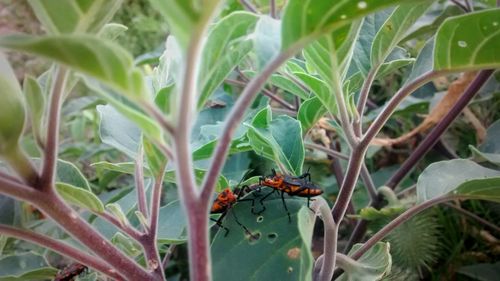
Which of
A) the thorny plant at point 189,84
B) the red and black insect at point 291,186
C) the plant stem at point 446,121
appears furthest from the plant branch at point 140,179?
the plant stem at point 446,121

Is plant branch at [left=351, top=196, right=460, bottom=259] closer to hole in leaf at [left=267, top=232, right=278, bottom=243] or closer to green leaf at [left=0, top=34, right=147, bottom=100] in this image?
hole in leaf at [left=267, top=232, right=278, bottom=243]

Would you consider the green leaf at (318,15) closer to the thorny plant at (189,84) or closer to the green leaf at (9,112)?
the thorny plant at (189,84)

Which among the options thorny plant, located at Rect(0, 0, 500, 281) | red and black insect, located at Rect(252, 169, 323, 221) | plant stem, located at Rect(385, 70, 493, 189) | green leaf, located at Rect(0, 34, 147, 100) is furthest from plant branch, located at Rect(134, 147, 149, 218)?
plant stem, located at Rect(385, 70, 493, 189)

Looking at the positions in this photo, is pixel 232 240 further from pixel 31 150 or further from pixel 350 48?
pixel 31 150

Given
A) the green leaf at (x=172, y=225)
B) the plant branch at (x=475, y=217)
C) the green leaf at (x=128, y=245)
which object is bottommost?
the plant branch at (x=475, y=217)

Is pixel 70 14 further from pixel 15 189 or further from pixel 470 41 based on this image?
pixel 470 41

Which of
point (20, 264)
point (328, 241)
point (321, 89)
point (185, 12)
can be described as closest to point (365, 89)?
point (321, 89)
